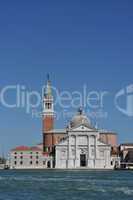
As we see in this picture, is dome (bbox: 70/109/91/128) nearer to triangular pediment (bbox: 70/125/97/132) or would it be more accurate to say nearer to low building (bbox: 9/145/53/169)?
triangular pediment (bbox: 70/125/97/132)

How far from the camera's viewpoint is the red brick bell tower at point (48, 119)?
14012 centimetres

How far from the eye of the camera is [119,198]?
122 ft

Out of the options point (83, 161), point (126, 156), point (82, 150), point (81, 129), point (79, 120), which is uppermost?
point (79, 120)

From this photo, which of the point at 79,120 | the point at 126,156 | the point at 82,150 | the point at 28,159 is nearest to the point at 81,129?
the point at 82,150

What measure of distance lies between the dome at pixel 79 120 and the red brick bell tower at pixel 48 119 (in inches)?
218

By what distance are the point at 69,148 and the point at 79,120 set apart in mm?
10070

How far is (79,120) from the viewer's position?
13662 centimetres

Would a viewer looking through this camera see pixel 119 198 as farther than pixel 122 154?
No

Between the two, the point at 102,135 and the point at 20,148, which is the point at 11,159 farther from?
the point at 102,135

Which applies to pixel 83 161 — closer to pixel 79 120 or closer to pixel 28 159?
pixel 79 120

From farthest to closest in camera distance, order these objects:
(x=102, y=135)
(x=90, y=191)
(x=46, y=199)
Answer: (x=102, y=135) → (x=90, y=191) → (x=46, y=199)

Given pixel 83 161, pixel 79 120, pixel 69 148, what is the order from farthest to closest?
pixel 79 120 → pixel 83 161 → pixel 69 148

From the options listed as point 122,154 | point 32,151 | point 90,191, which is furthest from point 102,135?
point 90,191

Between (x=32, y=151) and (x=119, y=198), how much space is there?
97290 millimetres
